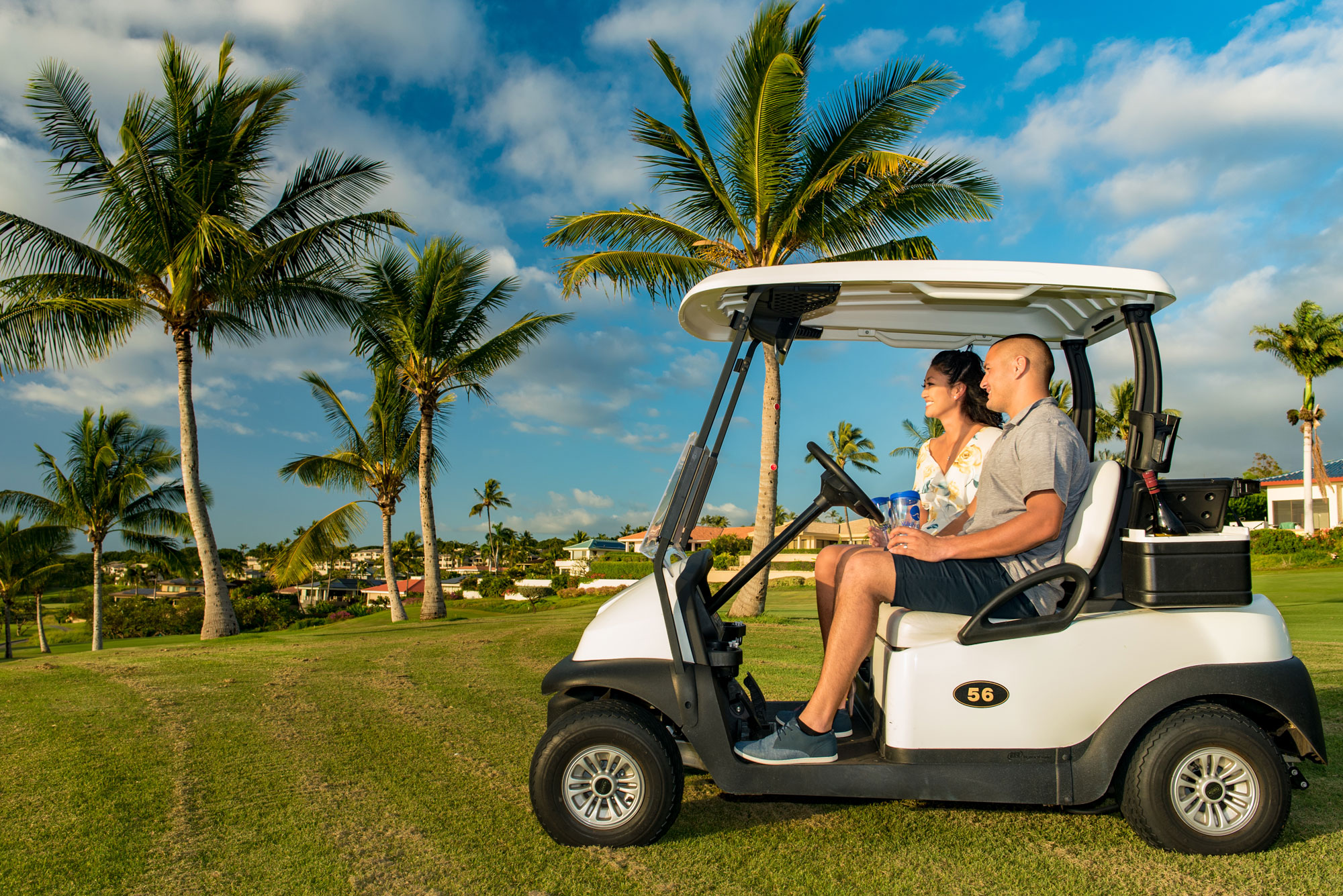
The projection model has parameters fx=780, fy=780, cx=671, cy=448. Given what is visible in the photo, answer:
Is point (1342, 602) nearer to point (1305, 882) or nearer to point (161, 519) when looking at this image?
point (1305, 882)

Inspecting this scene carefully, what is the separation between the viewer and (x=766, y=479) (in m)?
11.4

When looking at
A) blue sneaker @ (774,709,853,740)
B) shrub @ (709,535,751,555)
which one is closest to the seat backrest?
blue sneaker @ (774,709,853,740)

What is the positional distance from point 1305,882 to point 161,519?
26672 millimetres

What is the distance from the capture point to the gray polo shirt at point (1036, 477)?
260 centimetres

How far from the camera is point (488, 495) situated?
7381 centimetres

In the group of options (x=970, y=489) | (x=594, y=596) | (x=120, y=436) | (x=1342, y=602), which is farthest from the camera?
(x=594, y=596)

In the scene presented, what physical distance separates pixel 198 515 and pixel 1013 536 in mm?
13704

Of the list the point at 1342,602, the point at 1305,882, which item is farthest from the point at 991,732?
the point at 1342,602

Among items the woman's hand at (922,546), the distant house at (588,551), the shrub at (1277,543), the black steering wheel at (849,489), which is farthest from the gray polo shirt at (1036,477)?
the distant house at (588,551)

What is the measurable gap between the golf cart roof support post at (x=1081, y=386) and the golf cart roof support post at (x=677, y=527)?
1517 millimetres

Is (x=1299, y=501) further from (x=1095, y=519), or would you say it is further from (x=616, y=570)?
(x=1095, y=519)

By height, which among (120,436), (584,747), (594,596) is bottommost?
(594,596)

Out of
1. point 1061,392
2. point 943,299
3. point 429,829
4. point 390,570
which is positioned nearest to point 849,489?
point 943,299

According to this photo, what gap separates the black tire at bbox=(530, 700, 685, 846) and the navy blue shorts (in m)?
0.94
